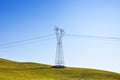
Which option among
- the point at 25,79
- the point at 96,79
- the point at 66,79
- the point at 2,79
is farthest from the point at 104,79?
the point at 2,79


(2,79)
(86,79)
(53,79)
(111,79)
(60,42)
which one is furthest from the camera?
(60,42)

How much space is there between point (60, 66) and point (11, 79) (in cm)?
3542

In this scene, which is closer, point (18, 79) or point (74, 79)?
point (18, 79)

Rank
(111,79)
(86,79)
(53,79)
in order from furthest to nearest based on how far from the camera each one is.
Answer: (111,79)
(86,79)
(53,79)

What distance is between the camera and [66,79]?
5481 centimetres

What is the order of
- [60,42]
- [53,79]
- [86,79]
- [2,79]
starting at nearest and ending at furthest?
[2,79] → [53,79] → [86,79] → [60,42]

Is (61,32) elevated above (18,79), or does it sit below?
above

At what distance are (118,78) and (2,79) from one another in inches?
1170

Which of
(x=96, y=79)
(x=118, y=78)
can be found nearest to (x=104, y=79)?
(x=96, y=79)

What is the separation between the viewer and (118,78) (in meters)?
66.3

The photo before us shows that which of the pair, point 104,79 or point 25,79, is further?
point 104,79

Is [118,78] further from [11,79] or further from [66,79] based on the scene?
[11,79]

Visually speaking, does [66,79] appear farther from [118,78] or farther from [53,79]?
[118,78]

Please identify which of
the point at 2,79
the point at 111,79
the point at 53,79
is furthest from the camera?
the point at 111,79
